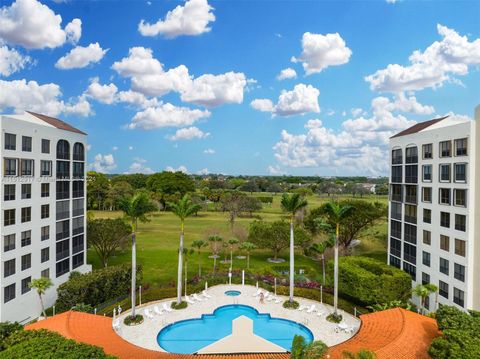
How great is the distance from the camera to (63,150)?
35.6 m

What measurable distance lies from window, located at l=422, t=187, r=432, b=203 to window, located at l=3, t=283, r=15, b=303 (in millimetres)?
39127

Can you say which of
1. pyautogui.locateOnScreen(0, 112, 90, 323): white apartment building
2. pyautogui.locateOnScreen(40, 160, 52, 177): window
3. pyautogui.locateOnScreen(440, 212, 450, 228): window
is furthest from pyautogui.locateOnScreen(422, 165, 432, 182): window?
pyautogui.locateOnScreen(40, 160, 52, 177): window

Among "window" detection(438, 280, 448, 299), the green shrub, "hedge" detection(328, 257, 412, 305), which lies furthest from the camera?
"hedge" detection(328, 257, 412, 305)

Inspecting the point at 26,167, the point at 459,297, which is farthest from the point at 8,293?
the point at 459,297

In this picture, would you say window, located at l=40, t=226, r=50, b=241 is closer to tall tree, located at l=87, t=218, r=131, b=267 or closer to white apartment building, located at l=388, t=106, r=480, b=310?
tall tree, located at l=87, t=218, r=131, b=267

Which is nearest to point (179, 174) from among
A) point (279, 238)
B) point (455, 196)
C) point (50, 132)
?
point (279, 238)

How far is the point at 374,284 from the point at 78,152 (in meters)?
34.7

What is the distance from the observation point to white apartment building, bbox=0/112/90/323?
91.8ft

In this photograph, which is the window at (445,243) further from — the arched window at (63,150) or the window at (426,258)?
the arched window at (63,150)

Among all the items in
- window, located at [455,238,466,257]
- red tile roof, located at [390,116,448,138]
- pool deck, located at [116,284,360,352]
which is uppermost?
red tile roof, located at [390,116,448,138]

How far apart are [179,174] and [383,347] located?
103m

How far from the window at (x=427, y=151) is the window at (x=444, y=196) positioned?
11.8 feet

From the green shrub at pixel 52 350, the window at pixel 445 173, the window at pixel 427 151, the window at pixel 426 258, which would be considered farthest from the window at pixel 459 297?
the green shrub at pixel 52 350

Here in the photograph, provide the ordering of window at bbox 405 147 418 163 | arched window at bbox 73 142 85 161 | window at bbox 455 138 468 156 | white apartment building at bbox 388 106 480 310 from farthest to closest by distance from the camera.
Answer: arched window at bbox 73 142 85 161, window at bbox 405 147 418 163, window at bbox 455 138 468 156, white apartment building at bbox 388 106 480 310
